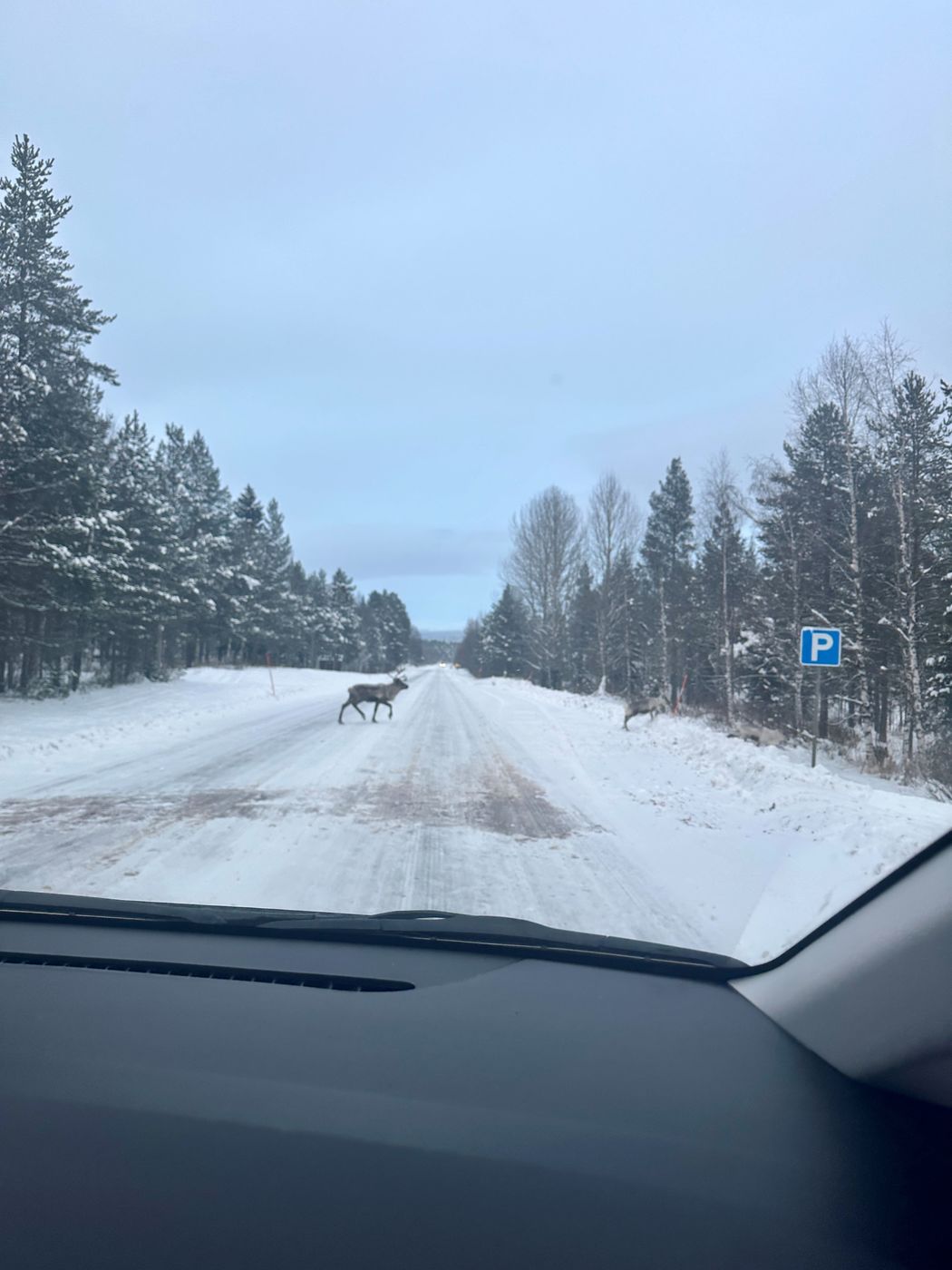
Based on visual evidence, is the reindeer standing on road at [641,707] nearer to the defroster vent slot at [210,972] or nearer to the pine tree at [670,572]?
the pine tree at [670,572]

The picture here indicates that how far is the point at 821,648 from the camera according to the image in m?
11.2

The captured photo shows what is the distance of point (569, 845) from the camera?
7711mm

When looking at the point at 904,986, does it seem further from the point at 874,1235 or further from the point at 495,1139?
the point at 495,1139

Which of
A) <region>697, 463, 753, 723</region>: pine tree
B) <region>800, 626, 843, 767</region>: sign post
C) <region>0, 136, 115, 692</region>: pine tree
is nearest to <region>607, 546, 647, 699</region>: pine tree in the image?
<region>697, 463, 753, 723</region>: pine tree

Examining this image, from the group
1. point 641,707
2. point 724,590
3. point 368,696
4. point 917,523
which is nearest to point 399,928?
point 917,523

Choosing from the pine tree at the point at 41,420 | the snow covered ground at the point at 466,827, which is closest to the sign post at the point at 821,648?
the snow covered ground at the point at 466,827

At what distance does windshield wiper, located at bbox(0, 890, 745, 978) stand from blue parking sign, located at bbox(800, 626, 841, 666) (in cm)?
850

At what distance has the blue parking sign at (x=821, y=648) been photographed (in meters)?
11.0

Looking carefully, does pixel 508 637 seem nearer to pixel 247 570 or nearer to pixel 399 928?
pixel 247 570

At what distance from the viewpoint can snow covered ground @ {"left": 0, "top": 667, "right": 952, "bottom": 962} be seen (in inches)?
224

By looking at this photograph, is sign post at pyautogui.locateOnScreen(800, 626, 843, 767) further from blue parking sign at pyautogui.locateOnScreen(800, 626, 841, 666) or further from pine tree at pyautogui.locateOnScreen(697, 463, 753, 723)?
pine tree at pyautogui.locateOnScreen(697, 463, 753, 723)

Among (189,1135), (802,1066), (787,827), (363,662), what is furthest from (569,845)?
(363,662)

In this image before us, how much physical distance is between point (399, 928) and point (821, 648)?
9243 mm

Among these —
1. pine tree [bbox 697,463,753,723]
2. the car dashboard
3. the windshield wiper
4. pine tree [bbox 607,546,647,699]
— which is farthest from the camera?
pine tree [bbox 607,546,647,699]
